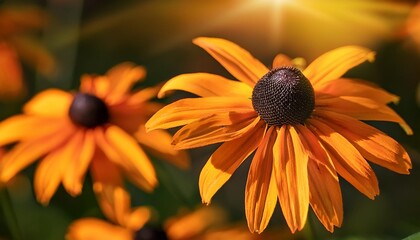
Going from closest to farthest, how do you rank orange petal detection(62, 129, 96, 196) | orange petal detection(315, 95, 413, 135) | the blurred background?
orange petal detection(315, 95, 413, 135) < orange petal detection(62, 129, 96, 196) < the blurred background

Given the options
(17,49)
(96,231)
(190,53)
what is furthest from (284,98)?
(190,53)

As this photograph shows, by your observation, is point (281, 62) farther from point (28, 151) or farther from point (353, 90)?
point (28, 151)

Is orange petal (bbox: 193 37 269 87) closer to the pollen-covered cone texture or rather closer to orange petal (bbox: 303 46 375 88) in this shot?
orange petal (bbox: 303 46 375 88)

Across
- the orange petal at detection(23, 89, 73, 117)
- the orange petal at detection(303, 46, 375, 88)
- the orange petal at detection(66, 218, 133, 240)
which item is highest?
the orange petal at detection(303, 46, 375, 88)

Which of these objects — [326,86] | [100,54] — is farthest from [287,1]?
[326,86]

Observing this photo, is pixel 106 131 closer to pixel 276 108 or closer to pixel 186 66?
pixel 276 108

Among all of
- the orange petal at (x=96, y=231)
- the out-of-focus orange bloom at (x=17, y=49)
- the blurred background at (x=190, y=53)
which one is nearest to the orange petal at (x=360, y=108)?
the blurred background at (x=190, y=53)

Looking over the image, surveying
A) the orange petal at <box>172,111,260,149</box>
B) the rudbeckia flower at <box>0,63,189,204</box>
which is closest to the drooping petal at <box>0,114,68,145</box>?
the rudbeckia flower at <box>0,63,189,204</box>
